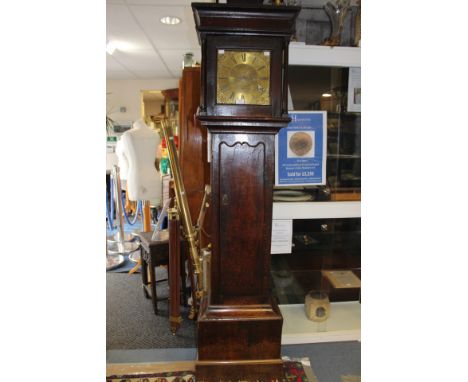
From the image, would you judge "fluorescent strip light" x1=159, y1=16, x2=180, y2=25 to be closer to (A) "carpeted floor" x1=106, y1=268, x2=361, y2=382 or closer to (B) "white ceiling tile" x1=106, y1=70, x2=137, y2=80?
(B) "white ceiling tile" x1=106, y1=70, x2=137, y2=80

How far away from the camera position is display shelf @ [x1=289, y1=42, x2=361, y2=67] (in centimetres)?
212

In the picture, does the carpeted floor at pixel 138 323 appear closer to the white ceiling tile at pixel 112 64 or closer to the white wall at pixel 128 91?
the white ceiling tile at pixel 112 64

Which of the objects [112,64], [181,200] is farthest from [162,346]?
[112,64]

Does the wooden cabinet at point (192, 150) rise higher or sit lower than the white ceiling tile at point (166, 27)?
lower

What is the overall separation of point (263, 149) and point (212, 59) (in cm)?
50

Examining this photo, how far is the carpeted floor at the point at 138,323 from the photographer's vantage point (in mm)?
2086

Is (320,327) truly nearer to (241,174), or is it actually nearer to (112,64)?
(241,174)

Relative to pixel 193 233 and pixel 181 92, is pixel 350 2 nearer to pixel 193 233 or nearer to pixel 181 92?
pixel 181 92

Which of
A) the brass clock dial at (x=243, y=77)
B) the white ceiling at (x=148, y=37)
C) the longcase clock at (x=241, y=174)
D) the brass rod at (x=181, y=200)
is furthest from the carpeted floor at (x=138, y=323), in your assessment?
the white ceiling at (x=148, y=37)

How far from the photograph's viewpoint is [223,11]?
144 centimetres

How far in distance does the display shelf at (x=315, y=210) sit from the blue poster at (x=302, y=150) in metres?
0.15

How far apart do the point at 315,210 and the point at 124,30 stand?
2.74 meters

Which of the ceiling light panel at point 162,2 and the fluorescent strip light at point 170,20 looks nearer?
the ceiling light panel at point 162,2
